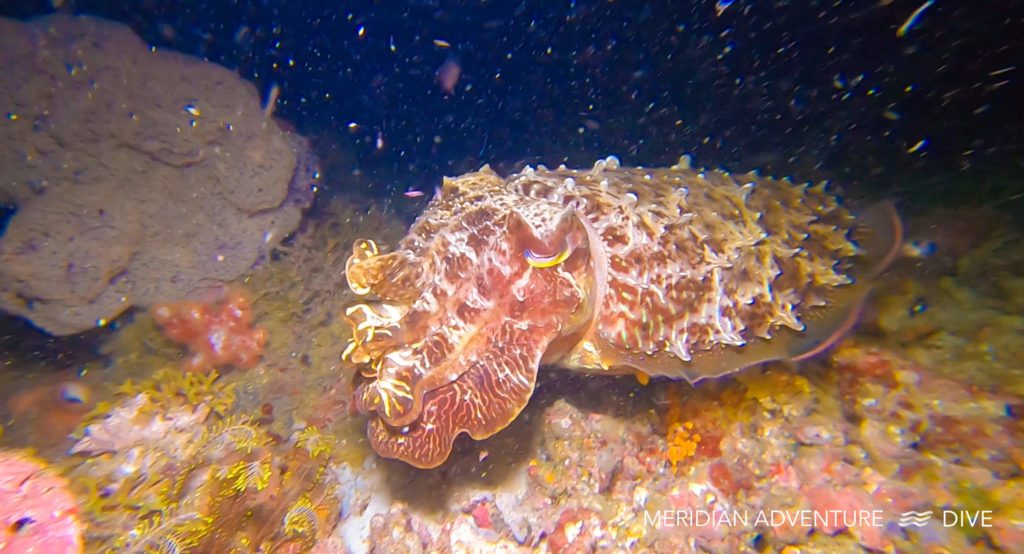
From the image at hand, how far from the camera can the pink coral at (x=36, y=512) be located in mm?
3455

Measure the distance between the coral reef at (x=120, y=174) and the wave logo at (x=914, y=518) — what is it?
8421mm

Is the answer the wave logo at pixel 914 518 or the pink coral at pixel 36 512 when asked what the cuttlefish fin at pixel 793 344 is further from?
the pink coral at pixel 36 512

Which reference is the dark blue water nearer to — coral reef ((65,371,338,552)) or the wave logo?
the wave logo

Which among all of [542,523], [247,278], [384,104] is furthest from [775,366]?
[384,104]

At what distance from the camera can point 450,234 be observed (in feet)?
12.1

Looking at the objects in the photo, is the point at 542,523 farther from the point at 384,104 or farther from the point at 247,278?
the point at 384,104

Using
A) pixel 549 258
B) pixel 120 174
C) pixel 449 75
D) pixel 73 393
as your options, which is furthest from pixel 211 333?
pixel 449 75

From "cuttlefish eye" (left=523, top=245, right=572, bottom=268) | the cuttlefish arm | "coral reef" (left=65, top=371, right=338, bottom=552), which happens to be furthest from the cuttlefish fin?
"coral reef" (left=65, top=371, right=338, bottom=552)

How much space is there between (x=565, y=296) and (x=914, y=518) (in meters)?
2.64

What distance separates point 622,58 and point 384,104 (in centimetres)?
1025

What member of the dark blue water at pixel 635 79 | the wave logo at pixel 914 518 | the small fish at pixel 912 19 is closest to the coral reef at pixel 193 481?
the wave logo at pixel 914 518

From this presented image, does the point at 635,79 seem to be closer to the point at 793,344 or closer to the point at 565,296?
the point at 793,344

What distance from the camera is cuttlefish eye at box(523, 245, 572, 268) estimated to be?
3.38 metres

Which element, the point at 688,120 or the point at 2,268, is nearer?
the point at 2,268
